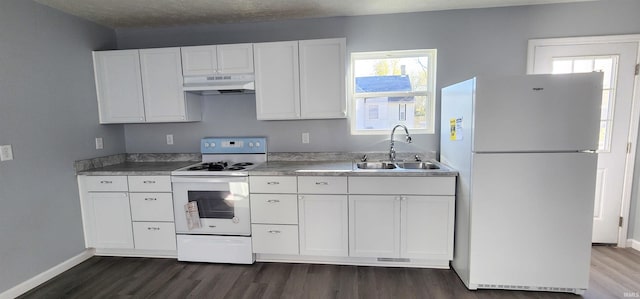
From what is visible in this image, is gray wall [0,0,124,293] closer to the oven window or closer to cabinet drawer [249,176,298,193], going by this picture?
the oven window

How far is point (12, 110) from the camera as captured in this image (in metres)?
2.13

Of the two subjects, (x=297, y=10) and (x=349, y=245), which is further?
(x=297, y=10)

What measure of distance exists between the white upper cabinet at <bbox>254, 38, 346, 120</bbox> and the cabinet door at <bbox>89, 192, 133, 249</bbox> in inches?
62.9

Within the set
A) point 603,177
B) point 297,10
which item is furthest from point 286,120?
point 603,177

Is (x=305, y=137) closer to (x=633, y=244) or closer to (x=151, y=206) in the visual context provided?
(x=151, y=206)

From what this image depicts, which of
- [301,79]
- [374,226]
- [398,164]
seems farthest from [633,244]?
[301,79]

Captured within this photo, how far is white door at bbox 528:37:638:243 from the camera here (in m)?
2.57

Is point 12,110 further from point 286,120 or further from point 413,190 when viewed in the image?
point 413,190

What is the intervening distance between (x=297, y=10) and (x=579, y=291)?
3302mm

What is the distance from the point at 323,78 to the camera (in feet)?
8.63

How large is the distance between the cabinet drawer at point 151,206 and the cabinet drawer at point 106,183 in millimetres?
138

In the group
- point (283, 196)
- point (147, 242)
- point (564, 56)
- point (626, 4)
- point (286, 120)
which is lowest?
point (147, 242)

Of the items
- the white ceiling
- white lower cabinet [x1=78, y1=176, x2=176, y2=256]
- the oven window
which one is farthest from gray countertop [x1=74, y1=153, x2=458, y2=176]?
the white ceiling

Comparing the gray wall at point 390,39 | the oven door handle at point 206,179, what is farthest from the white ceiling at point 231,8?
the oven door handle at point 206,179
